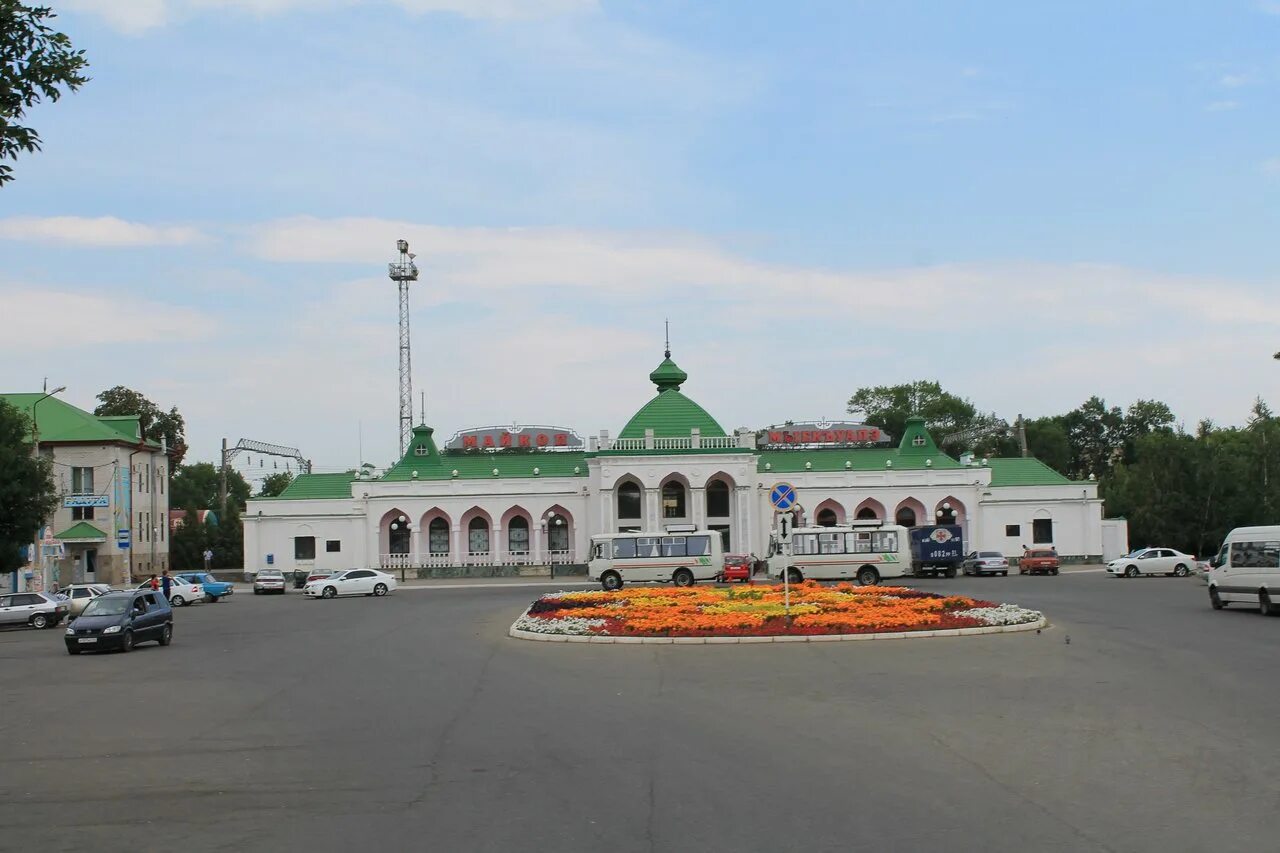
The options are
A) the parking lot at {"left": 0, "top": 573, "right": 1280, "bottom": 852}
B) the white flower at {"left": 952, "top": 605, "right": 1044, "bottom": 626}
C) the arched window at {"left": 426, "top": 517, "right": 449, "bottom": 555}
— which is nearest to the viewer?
the parking lot at {"left": 0, "top": 573, "right": 1280, "bottom": 852}

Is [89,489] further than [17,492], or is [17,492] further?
[89,489]

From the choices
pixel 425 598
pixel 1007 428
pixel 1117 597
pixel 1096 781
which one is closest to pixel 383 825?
pixel 1096 781

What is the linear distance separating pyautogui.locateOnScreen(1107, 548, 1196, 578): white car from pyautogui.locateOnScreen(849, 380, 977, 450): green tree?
2303 inches

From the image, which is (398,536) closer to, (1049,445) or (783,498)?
(783,498)

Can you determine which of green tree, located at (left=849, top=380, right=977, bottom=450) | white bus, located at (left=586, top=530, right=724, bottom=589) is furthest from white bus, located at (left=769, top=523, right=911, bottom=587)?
green tree, located at (left=849, top=380, right=977, bottom=450)

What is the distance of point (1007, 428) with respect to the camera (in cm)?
10212

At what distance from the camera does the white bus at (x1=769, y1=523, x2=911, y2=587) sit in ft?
151

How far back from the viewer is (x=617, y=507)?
235 ft

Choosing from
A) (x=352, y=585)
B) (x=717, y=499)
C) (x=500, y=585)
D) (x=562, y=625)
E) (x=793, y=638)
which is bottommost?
(x=500, y=585)

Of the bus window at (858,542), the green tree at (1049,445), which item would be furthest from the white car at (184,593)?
the green tree at (1049,445)

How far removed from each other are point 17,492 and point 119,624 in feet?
63.2

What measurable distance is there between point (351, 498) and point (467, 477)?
7.05 m

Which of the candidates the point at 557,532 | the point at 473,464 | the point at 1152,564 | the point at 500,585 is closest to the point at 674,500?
the point at 557,532

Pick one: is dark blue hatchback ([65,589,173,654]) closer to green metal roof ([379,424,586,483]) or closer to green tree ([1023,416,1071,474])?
green metal roof ([379,424,586,483])
